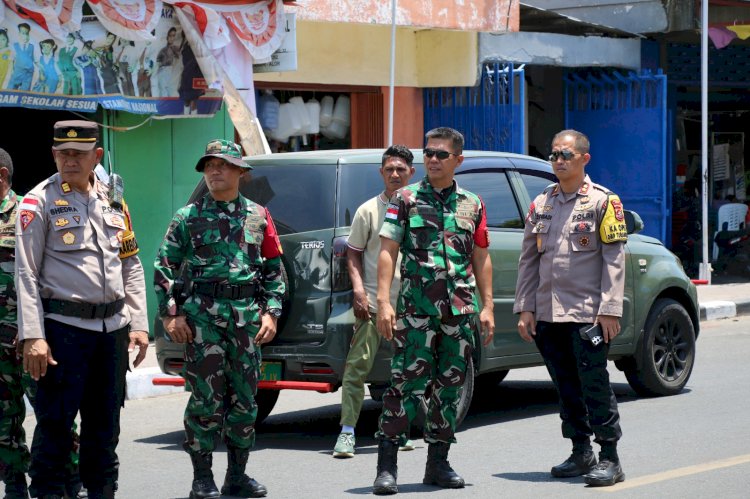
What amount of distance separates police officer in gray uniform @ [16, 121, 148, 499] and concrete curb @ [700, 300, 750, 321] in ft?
34.0

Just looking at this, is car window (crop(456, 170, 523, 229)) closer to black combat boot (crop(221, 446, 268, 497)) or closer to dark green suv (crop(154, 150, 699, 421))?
dark green suv (crop(154, 150, 699, 421))

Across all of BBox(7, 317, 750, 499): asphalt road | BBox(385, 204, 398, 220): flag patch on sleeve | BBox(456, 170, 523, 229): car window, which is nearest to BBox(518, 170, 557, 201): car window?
BBox(456, 170, 523, 229): car window

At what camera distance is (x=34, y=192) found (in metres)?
5.90

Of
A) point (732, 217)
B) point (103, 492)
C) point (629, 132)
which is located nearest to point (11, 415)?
point (103, 492)

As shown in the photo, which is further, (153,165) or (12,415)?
(153,165)

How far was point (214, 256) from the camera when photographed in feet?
21.1

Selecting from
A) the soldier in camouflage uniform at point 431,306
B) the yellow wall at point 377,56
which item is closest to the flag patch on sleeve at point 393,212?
the soldier in camouflage uniform at point 431,306

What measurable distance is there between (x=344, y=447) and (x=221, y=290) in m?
1.69

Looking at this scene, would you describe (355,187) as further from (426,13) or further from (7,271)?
(426,13)

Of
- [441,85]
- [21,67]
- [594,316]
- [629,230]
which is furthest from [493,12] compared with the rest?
[594,316]

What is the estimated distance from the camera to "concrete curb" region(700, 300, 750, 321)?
49.9 ft

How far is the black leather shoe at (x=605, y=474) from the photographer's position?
676cm

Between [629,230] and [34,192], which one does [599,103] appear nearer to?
[629,230]

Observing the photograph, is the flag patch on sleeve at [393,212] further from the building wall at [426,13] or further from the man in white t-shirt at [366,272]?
the building wall at [426,13]
